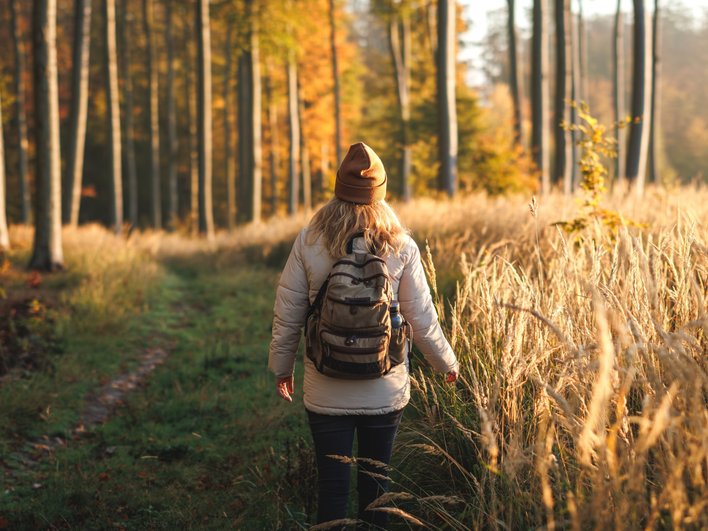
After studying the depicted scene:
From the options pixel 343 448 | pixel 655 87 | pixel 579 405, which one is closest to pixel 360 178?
pixel 343 448

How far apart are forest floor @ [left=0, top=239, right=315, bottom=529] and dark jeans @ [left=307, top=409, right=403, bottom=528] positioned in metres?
0.90

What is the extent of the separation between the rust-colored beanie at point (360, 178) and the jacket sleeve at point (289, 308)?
33cm

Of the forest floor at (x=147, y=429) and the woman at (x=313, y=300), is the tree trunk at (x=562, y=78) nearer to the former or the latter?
the forest floor at (x=147, y=429)

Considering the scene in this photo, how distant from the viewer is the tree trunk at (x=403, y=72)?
2631 cm

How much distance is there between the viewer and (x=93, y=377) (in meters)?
7.67

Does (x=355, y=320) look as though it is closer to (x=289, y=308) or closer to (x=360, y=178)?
(x=289, y=308)

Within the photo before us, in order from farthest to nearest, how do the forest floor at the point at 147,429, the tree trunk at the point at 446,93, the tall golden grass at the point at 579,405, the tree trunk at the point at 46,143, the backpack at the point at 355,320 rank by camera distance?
the tree trunk at the point at 446,93 < the tree trunk at the point at 46,143 < the forest floor at the point at 147,429 < the backpack at the point at 355,320 < the tall golden grass at the point at 579,405

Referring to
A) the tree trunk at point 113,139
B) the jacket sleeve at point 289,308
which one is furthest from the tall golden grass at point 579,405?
the tree trunk at point 113,139

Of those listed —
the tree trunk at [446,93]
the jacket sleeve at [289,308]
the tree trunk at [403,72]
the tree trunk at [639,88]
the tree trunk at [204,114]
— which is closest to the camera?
the jacket sleeve at [289,308]

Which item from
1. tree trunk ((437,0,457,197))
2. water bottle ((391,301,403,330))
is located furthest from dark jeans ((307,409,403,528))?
tree trunk ((437,0,457,197))

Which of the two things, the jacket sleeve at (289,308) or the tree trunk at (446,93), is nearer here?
the jacket sleeve at (289,308)

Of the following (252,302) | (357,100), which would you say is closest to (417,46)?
(357,100)

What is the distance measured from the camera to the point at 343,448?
3.38m

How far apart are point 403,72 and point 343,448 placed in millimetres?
27432
